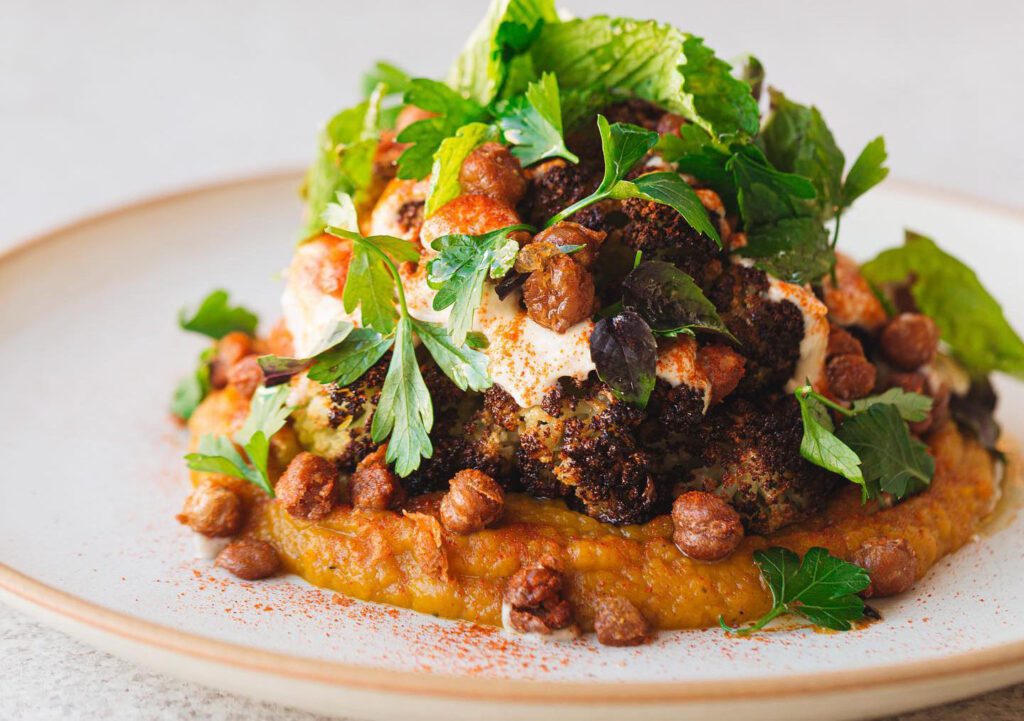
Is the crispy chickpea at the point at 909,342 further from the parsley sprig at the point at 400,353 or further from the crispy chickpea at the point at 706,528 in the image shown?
the parsley sprig at the point at 400,353

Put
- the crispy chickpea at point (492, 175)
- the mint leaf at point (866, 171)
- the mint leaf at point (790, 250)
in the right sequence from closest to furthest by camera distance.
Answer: the crispy chickpea at point (492, 175), the mint leaf at point (790, 250), the mint leaf at point (866, 171)

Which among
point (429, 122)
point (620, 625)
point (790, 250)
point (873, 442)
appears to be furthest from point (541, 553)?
point (429, 122)

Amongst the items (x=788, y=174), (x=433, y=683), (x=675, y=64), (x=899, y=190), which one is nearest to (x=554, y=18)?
(x=675, y=64)

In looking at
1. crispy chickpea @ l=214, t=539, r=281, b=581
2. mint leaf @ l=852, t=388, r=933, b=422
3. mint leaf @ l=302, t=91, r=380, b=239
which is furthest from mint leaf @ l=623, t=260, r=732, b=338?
crispy chickpea @ l=214, t=539, r=281, b=581

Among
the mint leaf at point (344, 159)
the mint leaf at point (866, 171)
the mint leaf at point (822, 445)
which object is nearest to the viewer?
the mint leaf at point (822, 445)

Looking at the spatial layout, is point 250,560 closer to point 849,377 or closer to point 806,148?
point 849,377

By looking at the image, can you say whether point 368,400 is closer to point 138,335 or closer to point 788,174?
point 788,174

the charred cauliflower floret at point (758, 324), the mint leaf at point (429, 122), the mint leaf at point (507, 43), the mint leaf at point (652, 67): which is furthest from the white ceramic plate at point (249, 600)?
the mint leaf at point (507, 43)
